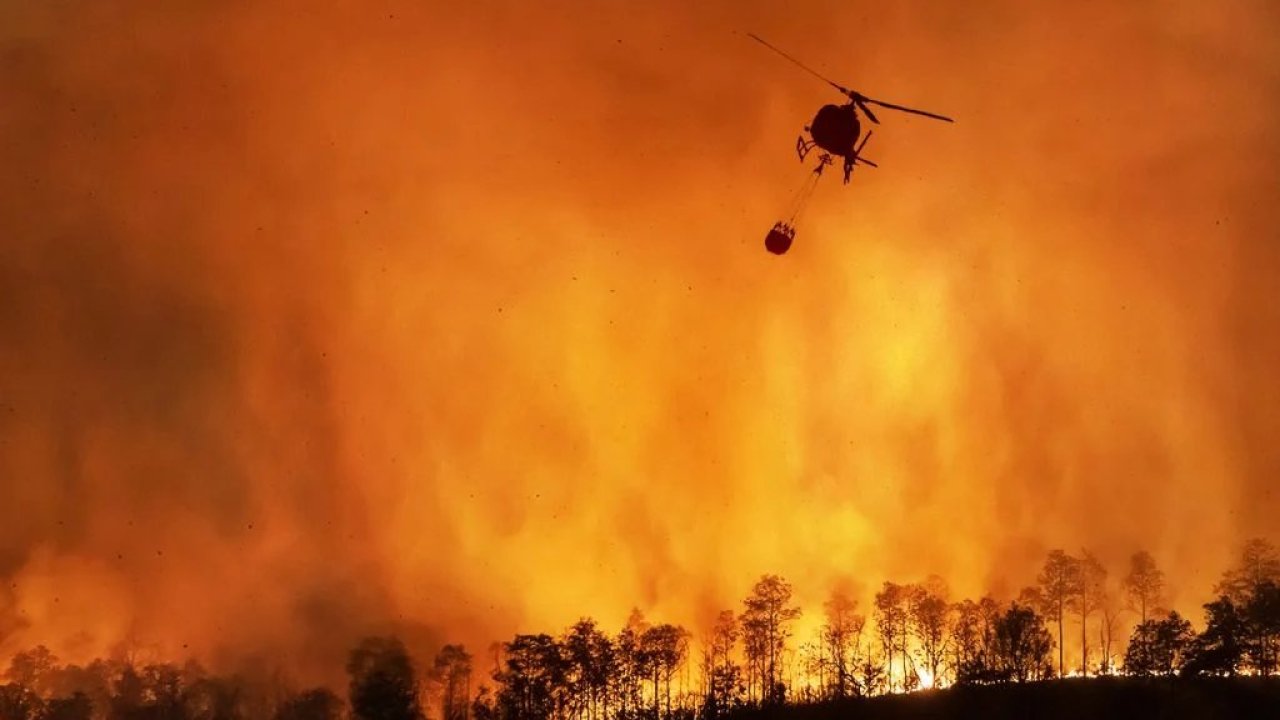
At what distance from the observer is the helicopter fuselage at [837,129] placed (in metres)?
60.4

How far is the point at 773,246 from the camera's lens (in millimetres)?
60969

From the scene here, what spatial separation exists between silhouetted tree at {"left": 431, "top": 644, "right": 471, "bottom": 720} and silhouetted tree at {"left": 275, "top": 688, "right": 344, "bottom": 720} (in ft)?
40.7

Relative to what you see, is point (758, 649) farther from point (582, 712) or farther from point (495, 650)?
point (495, 650)

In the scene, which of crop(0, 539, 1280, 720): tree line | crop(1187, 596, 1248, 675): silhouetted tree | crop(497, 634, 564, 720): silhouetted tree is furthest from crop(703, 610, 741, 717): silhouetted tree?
crop(1187, 596, 1248, 675): silhouetted tree

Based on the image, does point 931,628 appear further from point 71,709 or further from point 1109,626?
point 71,709

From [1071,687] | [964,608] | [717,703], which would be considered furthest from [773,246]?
[964,608]

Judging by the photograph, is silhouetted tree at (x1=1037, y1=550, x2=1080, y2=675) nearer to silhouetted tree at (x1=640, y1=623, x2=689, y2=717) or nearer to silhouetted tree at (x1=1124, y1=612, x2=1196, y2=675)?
silhouetted tree at (x1=1124, y1=612, x2=1196, y2=675)

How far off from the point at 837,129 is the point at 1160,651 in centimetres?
5810

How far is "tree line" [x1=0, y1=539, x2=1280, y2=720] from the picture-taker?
95.2m

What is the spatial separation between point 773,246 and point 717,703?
56968mm

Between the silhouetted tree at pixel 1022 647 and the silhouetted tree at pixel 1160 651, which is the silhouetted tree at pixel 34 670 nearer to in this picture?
the silhouetted tree at pixel 1022 647

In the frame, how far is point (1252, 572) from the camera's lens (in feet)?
374

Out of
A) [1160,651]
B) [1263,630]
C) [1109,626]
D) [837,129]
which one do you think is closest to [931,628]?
[1109,626]

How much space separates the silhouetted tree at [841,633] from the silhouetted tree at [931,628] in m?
7.30
